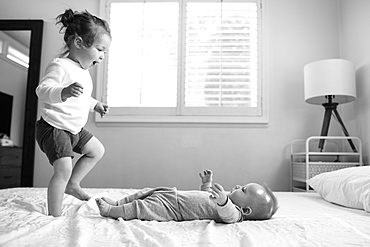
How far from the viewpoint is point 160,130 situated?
312cm

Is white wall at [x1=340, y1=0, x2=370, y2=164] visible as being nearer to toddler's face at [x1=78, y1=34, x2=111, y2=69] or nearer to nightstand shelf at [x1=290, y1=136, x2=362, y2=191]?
nightstand shelf at [x1=290, y1=136, x2=362, y2=191]

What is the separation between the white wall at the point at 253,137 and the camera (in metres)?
3.06

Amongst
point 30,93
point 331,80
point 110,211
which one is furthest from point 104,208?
point 30,93

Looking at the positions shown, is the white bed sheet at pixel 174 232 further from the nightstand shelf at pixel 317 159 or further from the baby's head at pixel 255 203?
the nightstand shelf at pixel 317 159

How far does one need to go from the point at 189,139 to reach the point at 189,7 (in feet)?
3.72

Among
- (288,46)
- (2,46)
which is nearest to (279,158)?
(288,46)

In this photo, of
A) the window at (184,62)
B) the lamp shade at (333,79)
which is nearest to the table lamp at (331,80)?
the lamp shade at (333,79)

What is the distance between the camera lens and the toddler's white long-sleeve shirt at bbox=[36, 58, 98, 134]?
4.60 ft

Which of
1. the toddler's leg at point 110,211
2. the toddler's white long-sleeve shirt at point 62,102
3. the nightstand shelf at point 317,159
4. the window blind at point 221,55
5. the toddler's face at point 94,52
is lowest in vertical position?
the toddler's leg at point 110,211

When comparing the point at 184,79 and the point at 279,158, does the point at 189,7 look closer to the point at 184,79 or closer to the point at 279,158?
the point at 184,79

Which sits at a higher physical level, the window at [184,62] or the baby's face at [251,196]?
the window at [184,62]

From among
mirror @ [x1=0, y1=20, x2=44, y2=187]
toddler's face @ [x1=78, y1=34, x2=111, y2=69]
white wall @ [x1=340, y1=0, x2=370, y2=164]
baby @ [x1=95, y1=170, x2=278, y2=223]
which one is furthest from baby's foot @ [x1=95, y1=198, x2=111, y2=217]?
mirror @ [x1=0, y1=20, x2=44, y2=187]

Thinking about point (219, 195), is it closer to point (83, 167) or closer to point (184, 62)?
point (83, 167)

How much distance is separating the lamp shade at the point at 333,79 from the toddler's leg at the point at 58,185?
1.87 meters
